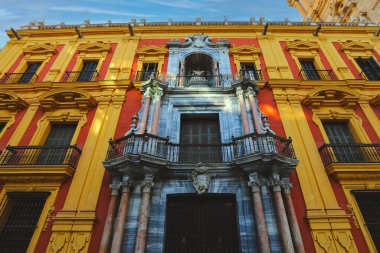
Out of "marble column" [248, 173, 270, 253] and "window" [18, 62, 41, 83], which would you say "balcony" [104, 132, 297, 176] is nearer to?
"marble column" [248, 173, 270, 253]

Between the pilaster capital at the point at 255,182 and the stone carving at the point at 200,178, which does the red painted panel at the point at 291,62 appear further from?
the stone carving at the point at 200,178

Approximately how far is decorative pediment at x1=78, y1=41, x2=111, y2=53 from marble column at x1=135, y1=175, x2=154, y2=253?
8.55 m

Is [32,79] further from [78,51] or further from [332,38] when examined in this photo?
[332,38]

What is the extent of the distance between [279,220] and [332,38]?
1166 cm

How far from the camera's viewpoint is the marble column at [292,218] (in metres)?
6.06

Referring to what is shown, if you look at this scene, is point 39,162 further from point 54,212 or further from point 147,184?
point 147,184

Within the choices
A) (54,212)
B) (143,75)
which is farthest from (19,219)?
(143,75)

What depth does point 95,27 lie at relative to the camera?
14133 millimetres

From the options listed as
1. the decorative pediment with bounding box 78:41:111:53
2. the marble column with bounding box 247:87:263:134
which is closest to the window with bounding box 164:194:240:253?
the marble column with bounding box 247:87:263:134

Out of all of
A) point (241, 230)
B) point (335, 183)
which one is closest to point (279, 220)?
point (241, 230)

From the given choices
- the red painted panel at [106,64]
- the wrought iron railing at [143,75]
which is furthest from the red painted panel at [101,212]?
the red painted panel at [106,64]

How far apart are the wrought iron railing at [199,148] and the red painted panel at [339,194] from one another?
1.47 m

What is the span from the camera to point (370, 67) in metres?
12.1

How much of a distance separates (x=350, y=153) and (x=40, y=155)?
34.4ft
